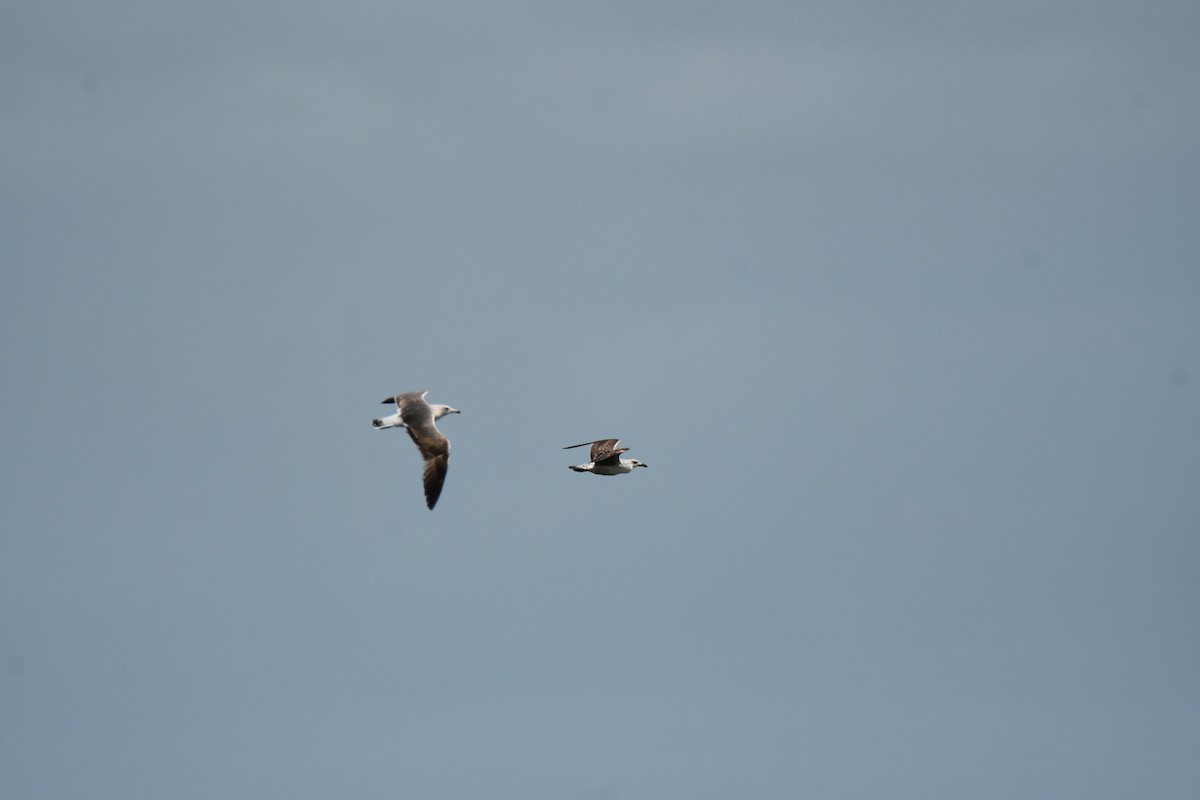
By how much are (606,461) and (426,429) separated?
9.74 metres

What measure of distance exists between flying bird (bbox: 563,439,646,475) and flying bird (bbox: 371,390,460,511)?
22.1 feet

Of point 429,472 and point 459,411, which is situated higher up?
point 459,411

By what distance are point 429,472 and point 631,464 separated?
12719 mm

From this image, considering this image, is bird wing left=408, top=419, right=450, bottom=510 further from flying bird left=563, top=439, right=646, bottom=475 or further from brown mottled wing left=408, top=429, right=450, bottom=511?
flying bird left=563, top=439, right=646, bottom=475

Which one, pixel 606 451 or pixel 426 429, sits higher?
pixel 606 451

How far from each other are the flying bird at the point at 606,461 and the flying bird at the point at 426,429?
672 centimetres

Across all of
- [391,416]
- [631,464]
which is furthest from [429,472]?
[631,464]

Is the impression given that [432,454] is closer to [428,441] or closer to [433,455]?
[433,455]

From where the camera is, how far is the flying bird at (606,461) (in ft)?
240

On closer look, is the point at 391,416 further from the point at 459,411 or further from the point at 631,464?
the point at 631,464

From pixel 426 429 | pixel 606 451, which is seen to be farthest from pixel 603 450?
pixel 426 429

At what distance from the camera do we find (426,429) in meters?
66.5

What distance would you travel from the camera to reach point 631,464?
7506cm

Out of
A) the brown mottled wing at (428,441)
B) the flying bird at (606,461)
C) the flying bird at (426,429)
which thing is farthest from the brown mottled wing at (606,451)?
the brown mottled wing at (428,441)
